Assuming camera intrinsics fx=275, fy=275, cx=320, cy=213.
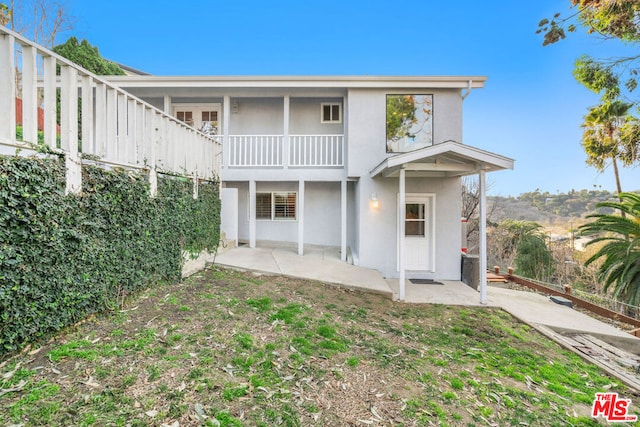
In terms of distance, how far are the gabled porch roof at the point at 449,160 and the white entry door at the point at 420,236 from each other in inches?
58.3

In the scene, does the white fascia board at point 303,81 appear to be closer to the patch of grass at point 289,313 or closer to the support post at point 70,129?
the support post at point 70,129

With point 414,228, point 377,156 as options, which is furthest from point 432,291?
point 377,156

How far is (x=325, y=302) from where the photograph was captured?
17.8ft

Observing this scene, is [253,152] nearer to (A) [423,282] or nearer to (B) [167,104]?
(B) [167,104]

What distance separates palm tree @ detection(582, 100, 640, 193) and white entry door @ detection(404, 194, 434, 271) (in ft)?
18.5

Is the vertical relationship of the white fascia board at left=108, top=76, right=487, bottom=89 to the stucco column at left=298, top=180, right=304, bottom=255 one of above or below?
above

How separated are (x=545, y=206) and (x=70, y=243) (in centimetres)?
2736

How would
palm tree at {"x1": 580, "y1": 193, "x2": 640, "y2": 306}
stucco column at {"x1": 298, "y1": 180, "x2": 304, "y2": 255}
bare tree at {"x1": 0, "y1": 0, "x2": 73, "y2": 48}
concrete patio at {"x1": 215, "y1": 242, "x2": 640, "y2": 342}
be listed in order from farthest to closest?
bare tree at {"x1": 0, "y1": 0, "x2": 73, "y2": 48}, stucco column at {"x1": 298, "y1": 180, "x2": 304, "y2": 255}, palm tree at {"x1": 580, "y1": 193, "x2": 640, "y2": 306}, concrete patio at {"x1": 215, "y1": 242, "x2": 640, "y2": 342}

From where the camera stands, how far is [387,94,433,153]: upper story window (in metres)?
8.28

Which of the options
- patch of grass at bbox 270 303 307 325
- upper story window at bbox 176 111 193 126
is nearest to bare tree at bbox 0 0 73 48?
upper story window at bbox 176 111 193 126

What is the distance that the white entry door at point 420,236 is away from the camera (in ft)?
27.1

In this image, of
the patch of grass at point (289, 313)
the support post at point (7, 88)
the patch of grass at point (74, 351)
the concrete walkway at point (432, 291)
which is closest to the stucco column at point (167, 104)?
the concrete walkway at point (432, 291)

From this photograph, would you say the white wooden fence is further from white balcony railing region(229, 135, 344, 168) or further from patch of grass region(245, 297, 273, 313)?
white balcony railing region(229, 135, 344, 168)

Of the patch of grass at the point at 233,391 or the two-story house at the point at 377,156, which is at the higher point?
the two-story house at the point at 377,156
